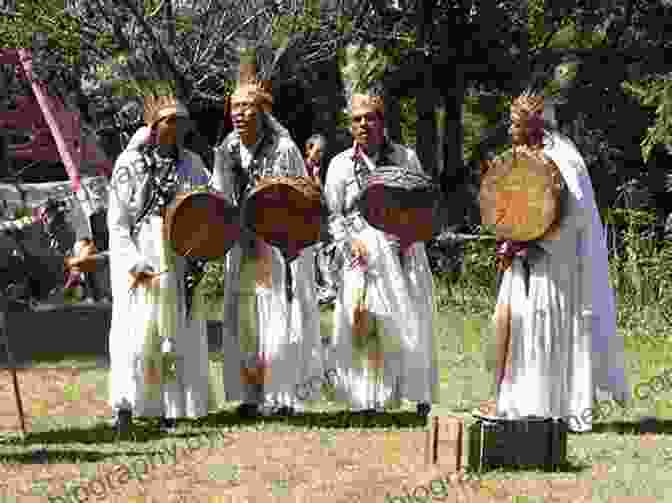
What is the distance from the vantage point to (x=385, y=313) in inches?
365

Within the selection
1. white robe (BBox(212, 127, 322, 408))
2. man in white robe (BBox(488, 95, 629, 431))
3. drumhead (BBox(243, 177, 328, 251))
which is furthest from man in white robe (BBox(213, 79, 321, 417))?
man in white robe (BBox(488, 95, 629, 431))

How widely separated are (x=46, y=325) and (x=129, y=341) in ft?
23.8

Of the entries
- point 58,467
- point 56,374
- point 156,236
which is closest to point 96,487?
point 58,467

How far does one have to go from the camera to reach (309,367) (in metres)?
9.43

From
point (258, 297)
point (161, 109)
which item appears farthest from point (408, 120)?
point (161, 109)

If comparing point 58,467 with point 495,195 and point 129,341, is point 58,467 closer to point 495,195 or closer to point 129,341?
point 129,341

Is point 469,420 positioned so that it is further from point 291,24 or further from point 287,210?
point 291,24

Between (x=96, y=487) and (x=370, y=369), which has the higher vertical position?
(x=370, y=369)

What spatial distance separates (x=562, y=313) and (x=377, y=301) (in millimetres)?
1323

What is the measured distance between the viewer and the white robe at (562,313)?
847 cm

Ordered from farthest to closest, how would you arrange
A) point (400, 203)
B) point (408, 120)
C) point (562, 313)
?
point (408, 120), point (400, 203), point (562, 313)

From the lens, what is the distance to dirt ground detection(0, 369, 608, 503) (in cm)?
709

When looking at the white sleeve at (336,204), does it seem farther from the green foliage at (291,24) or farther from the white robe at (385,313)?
the green foliage at (291,24)

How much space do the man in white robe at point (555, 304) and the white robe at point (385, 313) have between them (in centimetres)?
86
